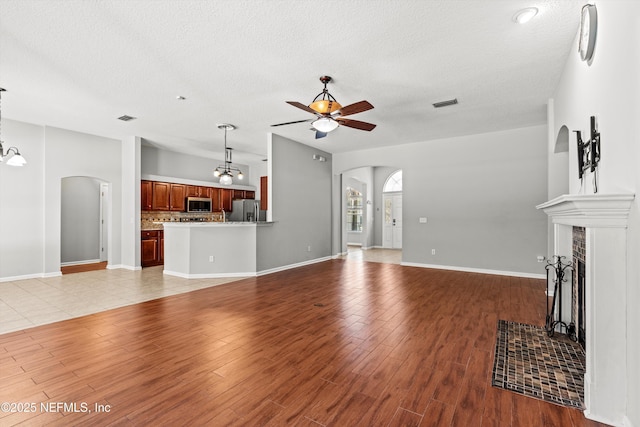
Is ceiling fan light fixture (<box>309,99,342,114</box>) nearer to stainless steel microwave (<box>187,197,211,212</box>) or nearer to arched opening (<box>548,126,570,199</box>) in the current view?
arched opening (<box>548,126,570,199</box>)

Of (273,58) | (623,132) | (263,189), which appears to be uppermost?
(273,58)

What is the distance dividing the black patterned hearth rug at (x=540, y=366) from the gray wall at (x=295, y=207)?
15.2ft

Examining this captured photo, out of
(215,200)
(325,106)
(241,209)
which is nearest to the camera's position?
(325,106)

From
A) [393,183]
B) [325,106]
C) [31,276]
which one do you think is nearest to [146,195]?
[31,276]

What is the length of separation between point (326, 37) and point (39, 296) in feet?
18.2

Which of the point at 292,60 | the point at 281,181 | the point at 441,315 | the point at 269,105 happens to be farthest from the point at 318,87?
the point at 441,315

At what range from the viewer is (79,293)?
481cm

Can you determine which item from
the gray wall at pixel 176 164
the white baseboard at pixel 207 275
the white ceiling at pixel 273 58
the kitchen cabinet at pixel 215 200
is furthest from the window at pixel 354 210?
the white baseboard at pixel 207 275

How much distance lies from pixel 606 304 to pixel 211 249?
579 cm

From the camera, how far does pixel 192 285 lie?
5.39 metres

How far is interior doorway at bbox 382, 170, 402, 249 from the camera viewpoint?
11016mm

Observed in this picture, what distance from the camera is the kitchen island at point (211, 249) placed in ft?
19.7

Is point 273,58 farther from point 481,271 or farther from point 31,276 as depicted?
point 31,276

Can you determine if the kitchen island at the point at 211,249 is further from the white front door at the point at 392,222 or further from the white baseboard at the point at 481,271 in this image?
the white front door at the point at 392,222
